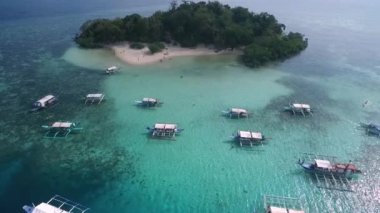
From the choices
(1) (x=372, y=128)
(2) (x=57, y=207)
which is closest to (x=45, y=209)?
(2) (x=57, y=207)

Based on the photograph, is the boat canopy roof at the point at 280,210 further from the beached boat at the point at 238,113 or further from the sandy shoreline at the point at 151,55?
the sandy shoreline at the point at 151,55

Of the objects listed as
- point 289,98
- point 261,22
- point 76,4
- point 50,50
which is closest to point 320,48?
point 261,22

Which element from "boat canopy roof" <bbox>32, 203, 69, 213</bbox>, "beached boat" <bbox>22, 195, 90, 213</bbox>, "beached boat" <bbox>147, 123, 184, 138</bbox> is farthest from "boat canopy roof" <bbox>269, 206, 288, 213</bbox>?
"boat canopy roof" <bbox>32, 203, 69, 213</bbox>

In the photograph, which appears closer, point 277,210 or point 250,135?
point 277,210

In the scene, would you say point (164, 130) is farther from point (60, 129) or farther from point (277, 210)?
point (277, 210)

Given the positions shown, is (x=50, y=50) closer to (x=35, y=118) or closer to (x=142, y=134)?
(x=35, y=118)

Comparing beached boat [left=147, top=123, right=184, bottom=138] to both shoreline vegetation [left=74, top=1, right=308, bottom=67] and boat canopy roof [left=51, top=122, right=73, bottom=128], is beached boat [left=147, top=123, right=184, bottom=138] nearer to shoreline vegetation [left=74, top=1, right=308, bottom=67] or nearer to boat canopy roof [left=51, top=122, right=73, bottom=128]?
boat canopy roof [left=51, top=122, right=73, bottom=128]
